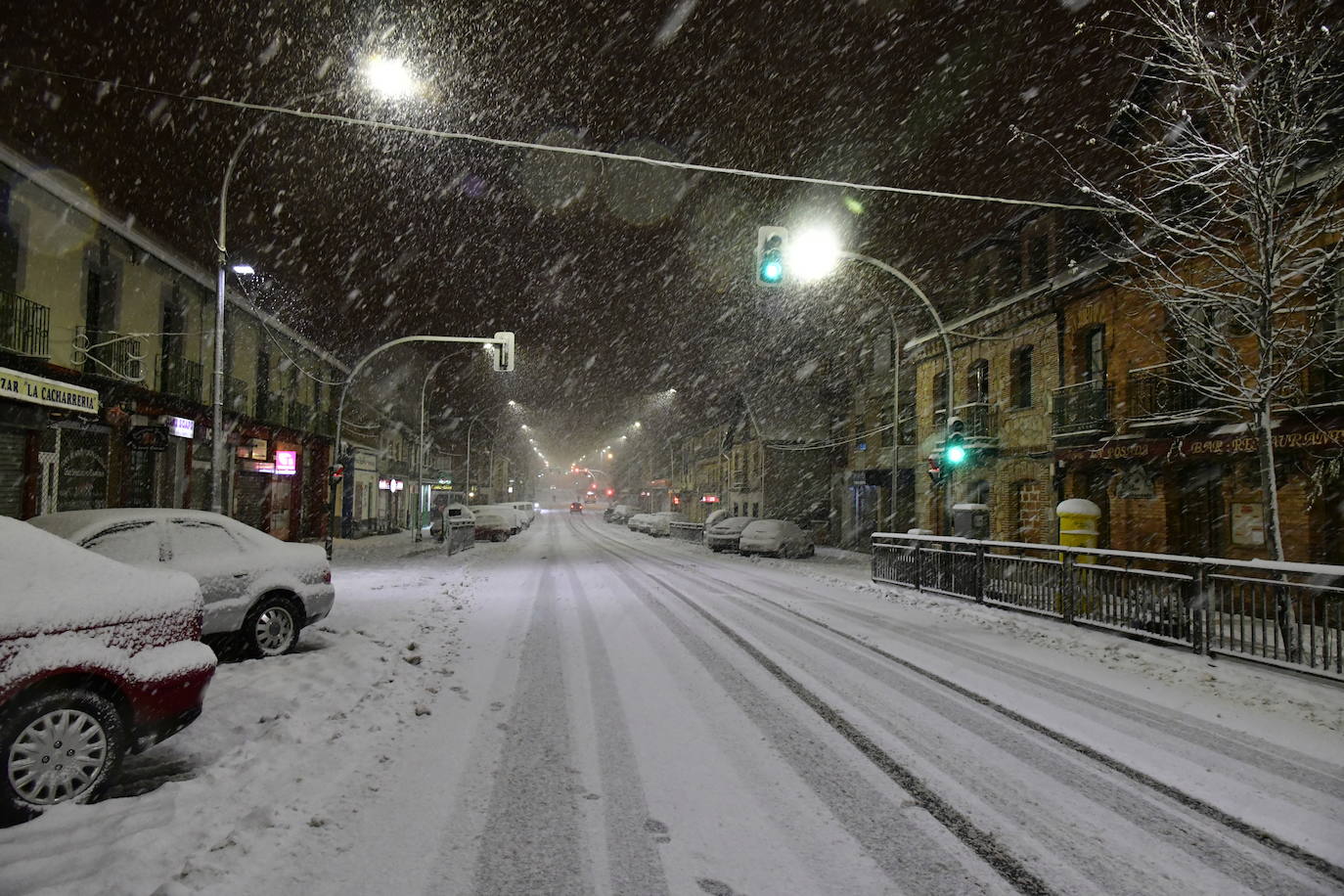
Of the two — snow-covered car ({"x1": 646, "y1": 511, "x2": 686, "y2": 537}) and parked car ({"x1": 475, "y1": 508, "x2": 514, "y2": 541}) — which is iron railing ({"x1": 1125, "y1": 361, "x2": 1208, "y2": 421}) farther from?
snow-covered car ({"x1": 646, "y1": 511, "x2": 686, "y2": 537})

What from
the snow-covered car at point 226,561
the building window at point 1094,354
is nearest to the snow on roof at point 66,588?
the snow-covered car at point 226,561

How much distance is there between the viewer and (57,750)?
3807 millimetres

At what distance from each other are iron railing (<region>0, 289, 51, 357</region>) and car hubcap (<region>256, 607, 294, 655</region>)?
10.4m

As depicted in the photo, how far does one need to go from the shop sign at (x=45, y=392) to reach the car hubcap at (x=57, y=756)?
38.1ft

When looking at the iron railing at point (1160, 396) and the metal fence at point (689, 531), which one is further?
the metal fence at point (689, 531)

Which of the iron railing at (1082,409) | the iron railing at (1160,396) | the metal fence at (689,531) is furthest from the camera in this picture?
the metal fence at (689,531)

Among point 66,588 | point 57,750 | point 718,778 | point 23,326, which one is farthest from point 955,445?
A: point 23,326

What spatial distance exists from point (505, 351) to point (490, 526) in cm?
1774

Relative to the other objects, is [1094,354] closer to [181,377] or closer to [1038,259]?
[1038,259]

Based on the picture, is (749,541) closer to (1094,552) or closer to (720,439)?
(1094,552)

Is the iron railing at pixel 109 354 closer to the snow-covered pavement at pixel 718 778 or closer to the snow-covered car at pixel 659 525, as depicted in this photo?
the snow-covered pavement at pixel 718 778

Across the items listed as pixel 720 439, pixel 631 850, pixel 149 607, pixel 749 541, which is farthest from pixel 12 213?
pixel 720 439

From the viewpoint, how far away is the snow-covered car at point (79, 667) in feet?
11.9

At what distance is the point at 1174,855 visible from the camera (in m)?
3.47
